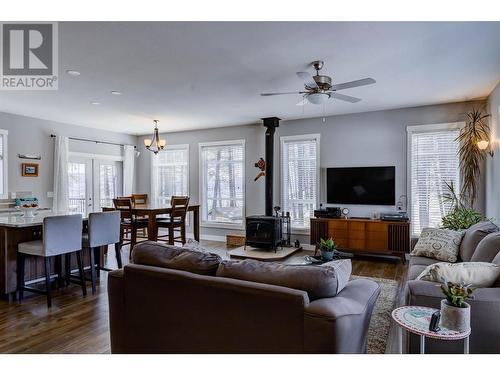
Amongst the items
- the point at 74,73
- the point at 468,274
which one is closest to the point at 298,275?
the point at 468,274

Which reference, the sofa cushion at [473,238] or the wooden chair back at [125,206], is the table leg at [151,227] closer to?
the wooden chair back at [125,206]

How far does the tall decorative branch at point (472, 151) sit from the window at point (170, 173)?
18.2 ft

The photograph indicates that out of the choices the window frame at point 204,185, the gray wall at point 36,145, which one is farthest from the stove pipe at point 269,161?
the gray wall at point 36,145

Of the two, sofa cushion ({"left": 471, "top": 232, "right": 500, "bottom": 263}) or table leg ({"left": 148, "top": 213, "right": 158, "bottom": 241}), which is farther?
table leg ({"left": 148, "top": 213, "right": 158, "bottom": 241})

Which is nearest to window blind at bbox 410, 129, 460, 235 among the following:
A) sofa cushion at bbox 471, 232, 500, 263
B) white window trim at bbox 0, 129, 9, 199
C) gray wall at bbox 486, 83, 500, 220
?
gray wall at bbox 486, 83, 500, 220

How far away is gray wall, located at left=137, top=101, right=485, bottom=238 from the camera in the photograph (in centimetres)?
543

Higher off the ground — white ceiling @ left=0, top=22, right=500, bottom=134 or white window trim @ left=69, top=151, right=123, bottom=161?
white ceiling @ left=0, top=22, right=500, bottom=134

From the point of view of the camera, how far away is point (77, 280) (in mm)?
4082

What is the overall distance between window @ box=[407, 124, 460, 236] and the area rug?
1.77 m

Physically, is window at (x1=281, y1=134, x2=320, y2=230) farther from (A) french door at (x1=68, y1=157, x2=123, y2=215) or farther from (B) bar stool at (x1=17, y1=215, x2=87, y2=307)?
(A) french door at (x1=68, y1=157, x2=123, y2=215)
